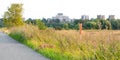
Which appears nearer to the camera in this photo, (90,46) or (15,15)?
(90,46)

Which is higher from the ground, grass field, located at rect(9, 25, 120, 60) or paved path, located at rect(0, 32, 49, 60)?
grass field, located at rect(9, 25, 120, 60)

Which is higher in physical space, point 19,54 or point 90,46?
point 90,46

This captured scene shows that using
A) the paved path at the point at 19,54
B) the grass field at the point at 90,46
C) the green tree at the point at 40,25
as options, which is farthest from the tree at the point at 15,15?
the paved path at the point at 19,54

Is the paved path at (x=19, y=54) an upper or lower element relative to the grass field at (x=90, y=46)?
lower

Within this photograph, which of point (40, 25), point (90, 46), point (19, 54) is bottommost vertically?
point (19, 54)

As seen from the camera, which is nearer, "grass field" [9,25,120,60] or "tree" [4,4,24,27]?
"grass field" [9,25,120,60]

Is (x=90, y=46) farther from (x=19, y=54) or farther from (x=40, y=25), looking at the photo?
(x=40, y=25)

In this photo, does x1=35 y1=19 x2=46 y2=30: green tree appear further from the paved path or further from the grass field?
the paved path

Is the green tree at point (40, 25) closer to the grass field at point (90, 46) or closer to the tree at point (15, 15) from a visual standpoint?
the grass field at point (90, 46)

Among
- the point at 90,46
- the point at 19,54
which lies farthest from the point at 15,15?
the point at 90,46

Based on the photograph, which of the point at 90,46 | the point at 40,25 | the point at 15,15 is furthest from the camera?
the point at 15,15

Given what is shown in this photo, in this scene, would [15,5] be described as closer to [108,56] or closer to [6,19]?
[6,19]

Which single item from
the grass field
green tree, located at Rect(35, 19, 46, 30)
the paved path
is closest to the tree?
green tree, located at Rect(35, 19, 46, 30)

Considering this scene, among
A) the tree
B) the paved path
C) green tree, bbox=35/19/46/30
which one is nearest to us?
the paved path
